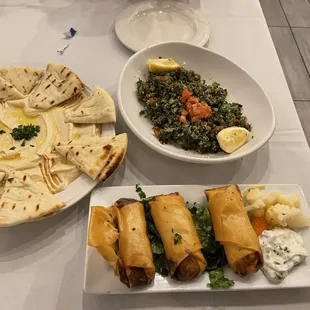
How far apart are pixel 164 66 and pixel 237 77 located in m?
0.32

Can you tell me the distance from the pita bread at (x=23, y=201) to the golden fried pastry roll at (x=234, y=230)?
1.56 feet

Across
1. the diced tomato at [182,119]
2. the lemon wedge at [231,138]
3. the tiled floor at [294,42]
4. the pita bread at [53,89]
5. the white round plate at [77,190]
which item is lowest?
the tiled floor at [294,42]

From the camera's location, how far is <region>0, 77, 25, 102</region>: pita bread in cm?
145

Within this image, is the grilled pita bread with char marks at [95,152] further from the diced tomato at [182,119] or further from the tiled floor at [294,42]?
the tiled floor at [294,42]

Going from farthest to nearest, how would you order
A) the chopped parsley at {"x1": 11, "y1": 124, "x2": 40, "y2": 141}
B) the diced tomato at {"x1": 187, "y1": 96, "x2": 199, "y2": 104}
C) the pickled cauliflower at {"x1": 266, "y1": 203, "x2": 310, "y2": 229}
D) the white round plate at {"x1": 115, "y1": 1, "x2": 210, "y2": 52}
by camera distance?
the white round plate at {"x1": 115, "y1": 1, "x2": 210, "y2": 52} < the diced tomato at {"x1": 187, "y1": 96, "x2": 199, "y2": 104} < the chopped parsley at {"x1": 11, "y1": 124, "x2": 40, "y2": 141} < the pickled cauliflower at {"x1": 266, "y1": 203, "x2": 310, "y2": 229}

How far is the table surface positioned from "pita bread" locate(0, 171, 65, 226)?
11cm

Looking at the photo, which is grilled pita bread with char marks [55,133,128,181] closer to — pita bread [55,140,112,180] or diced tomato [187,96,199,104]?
pita bread [55,140,112,180]

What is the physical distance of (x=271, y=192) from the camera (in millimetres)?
1240

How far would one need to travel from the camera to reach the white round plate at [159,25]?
1816 millimetres

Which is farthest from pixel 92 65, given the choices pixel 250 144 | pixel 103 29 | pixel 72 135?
pixel 250 144

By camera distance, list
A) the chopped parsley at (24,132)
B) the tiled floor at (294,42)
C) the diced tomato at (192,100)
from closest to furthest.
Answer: the chopped parsley at (24,132), the diced tomato at (192,100), the tiled floor at (294,42)

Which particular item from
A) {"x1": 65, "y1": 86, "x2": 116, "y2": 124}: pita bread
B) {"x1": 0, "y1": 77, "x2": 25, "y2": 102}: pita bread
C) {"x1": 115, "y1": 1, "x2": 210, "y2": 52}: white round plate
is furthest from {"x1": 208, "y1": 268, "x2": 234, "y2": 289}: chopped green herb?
{"x1": 115, "y1": 1, "x2": 210, "y2": 52}: white round plate

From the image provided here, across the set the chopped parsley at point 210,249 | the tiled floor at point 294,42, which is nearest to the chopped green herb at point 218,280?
the chopped parsley at point 210,249

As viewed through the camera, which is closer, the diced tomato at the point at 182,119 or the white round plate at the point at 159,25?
the diced tomato at the point at 182,119
